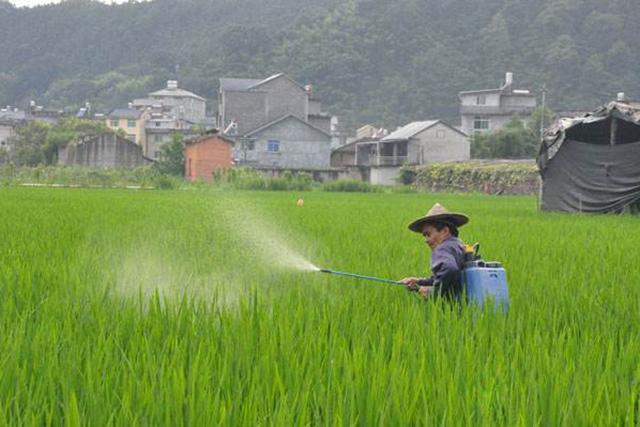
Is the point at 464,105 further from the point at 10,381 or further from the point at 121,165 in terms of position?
the point at 10,381

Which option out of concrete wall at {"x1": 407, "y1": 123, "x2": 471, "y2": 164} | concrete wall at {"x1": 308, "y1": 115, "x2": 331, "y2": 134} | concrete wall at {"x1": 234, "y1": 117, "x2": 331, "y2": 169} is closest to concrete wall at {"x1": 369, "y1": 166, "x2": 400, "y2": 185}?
concrete wall at {"x1": 407, "y1": 123, "x2": 471, "y2": 164}

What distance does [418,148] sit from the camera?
186 feet

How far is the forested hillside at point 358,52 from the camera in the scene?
81.0 m

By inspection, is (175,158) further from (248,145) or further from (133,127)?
(133,127)

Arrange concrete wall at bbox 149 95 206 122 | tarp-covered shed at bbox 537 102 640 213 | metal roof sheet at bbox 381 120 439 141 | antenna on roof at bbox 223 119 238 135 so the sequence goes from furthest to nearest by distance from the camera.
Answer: concrete wall at bbox 149 95 206 122
antenna on roof at bbox 223 119 238 135
metal roof sheet at bbox 381 120 439 141
tarp-covered shed at bbox 537 102 640 213

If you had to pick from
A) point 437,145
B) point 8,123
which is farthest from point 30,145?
point 437,145

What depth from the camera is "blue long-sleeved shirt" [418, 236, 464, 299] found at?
409cm

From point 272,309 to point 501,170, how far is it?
128 feet

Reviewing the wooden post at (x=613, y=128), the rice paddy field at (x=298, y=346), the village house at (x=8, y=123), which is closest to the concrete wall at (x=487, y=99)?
the village house at (x=8, y=123)

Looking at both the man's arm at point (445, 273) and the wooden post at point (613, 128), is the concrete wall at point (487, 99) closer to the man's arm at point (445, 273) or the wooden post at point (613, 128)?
the wooden post at point (613, 128)

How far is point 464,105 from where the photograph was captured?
2943 inches

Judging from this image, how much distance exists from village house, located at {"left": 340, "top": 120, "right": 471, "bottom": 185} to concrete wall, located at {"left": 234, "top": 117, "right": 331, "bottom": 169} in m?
4.31

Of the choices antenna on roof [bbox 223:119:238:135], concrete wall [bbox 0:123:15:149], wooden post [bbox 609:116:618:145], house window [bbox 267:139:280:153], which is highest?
concrete wall [bbox 0:123:15:149]

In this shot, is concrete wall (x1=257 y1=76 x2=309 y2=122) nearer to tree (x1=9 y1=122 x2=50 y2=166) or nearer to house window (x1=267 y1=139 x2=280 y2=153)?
house window (x1=267 y1=139 x2=280 y2=153)
